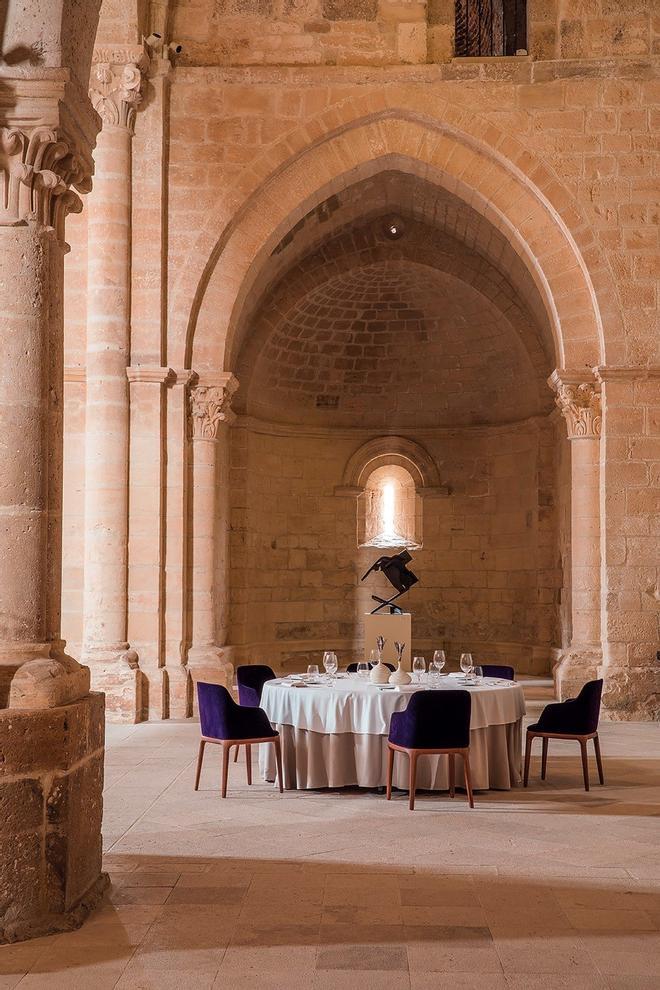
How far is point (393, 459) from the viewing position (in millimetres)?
15047

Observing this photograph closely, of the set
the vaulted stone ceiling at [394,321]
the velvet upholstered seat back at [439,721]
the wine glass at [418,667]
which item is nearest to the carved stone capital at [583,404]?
the vaulted stone ceiling at [394,321]

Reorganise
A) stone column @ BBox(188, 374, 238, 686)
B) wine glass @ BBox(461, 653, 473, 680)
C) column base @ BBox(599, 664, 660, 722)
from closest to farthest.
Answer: wine glass @ BBox(461, 653, 473, 680) → column base @ BBox(599, 664, 660, 722) → stone column @ BBox(188, 374, 238, 686)

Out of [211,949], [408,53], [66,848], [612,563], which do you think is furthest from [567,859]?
[408,53]

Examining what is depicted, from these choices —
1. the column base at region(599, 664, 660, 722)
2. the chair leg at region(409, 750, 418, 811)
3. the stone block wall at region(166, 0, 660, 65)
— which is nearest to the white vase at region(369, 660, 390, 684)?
the chair leg at region(409, 750, 418, 811)

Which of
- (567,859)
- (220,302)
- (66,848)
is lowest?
(567,859)

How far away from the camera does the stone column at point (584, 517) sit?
1032 cm

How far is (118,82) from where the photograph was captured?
1043 cm

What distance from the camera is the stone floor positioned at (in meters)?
3.58

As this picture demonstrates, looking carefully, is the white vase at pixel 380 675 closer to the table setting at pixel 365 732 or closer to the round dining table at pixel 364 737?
the table setting at pixel 365 732

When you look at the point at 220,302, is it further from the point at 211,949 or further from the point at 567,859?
the point at 211,949

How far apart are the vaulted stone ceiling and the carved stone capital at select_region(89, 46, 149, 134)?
2.40 metres

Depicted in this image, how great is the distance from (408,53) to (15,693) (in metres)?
8.82

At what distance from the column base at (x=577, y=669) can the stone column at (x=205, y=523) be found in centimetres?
336

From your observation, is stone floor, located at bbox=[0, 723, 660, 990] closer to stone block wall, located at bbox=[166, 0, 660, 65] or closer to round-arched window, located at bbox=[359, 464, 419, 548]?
stone block wall, located at bbox=[166, 0, 660, 65]
